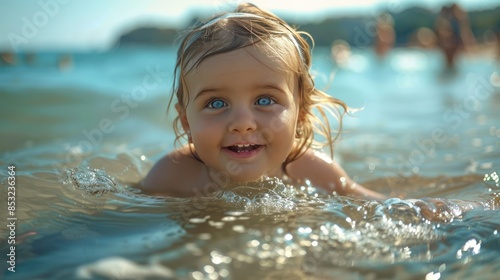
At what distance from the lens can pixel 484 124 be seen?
5695 millimetres

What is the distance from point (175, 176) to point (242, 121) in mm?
848

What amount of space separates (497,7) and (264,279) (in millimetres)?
56565

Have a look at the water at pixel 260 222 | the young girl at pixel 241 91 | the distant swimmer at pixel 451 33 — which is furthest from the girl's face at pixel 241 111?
the distant swimmer at pixel 451 33

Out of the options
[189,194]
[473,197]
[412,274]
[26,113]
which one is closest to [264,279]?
[412,274]

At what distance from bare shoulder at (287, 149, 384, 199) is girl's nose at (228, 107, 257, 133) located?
2.87 feet

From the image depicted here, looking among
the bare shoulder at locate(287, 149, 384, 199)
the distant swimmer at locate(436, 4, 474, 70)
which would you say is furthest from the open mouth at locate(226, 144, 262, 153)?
the distant swimmer at locate(436, 4, 474, 70)

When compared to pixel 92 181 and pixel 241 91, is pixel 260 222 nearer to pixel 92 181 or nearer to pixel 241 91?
pixel 241 91

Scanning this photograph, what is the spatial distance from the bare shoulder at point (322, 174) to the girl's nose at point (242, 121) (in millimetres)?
874

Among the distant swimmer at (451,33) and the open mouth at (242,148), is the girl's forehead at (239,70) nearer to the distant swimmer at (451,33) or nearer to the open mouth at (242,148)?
the open mouth at (242,148)

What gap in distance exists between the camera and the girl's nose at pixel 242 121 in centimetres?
260

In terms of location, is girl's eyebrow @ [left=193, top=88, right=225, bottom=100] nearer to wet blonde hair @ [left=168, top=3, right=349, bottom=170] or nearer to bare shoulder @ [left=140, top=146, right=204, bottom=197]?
wet blonde hair @ [left=168, top=3, right=349, bottom=170]

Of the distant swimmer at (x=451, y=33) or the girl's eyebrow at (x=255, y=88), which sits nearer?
the girl's eyebrow at (x=255, y=88)

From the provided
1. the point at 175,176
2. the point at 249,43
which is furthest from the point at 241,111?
the point at 175,176

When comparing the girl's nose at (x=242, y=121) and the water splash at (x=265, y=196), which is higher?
the girl's nose at (x=242, y=121)
